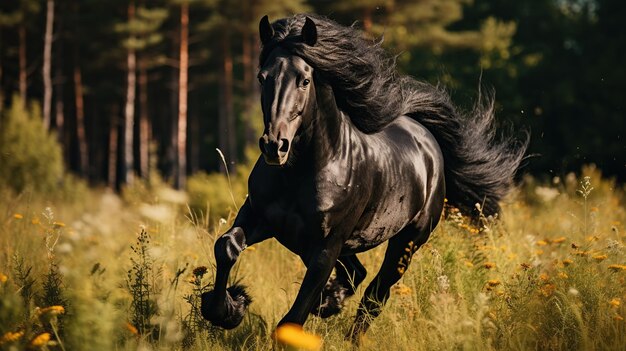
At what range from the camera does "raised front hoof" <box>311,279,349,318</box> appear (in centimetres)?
447

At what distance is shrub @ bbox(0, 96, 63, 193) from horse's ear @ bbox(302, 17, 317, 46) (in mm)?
14640

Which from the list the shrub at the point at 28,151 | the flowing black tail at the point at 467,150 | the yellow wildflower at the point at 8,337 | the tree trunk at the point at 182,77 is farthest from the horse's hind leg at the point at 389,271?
the tree trunk at the point at 182,77

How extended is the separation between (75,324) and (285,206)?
1392 millimetres

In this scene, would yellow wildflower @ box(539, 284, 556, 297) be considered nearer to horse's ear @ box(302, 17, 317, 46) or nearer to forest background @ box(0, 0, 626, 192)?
horse's ear @ box(302, 17, 317, 46)

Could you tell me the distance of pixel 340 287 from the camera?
4.70 metres

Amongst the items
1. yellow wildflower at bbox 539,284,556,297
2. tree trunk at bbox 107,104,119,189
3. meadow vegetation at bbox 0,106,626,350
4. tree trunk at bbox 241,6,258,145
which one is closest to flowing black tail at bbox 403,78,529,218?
meadow vegetation at bbox 0,106,626,350

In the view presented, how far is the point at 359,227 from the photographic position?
14.3 ft

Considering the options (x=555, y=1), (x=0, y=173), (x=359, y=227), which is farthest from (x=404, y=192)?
(x=555, y=1)

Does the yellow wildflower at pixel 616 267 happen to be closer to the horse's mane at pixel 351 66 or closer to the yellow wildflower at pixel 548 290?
the yellow wildflower at pixel 548 290

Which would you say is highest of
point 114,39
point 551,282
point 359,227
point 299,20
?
point 299,20

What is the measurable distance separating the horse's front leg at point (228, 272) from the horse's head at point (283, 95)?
57cm

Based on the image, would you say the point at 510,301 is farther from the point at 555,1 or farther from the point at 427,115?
the point at 555,1

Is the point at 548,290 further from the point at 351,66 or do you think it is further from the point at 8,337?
the point at 8,337

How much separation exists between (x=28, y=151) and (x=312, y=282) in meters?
15.4
